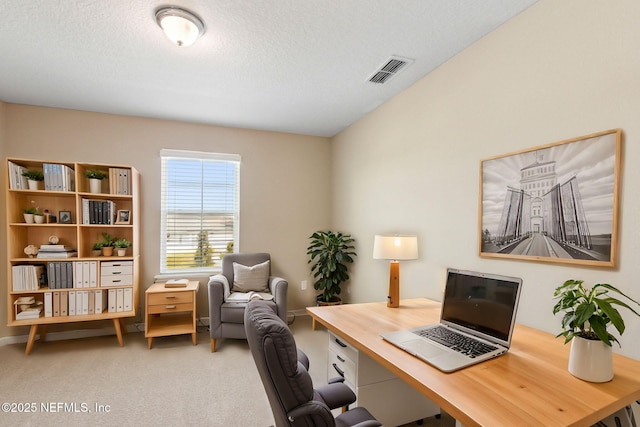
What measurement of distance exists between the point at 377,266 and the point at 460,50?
2145 mm

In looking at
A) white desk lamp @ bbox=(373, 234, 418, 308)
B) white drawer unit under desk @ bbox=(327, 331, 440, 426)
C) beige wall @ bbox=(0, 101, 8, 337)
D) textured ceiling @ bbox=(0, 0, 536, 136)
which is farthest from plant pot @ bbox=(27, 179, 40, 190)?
white desk lamp @ bbox=(373, 234, 418, 308)

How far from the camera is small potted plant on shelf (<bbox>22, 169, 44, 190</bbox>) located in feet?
10.2

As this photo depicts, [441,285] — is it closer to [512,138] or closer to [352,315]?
[352,315]

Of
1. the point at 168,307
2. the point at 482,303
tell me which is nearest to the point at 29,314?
the point at 168,307

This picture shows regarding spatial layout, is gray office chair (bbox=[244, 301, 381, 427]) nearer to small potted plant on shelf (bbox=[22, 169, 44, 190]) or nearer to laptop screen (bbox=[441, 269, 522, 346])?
laptop screen (bbox=[441, 269, 522, 346])

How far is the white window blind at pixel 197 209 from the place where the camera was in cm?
390

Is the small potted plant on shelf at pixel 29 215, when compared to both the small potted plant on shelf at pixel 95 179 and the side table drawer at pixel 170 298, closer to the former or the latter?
the small potted plant on shelf at pixel 95 179

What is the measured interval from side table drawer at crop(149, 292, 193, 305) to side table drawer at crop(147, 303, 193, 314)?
32 millimetres

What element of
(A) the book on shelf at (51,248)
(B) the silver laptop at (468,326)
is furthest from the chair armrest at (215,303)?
(B) the silver laptop at (468,326)

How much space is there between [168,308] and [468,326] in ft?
9.64

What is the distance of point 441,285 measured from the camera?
7.95 feet

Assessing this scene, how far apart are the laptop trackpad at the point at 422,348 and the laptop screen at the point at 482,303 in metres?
0.28

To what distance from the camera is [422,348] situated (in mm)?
1422

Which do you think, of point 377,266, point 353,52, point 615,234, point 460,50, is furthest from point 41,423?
point 460,50
